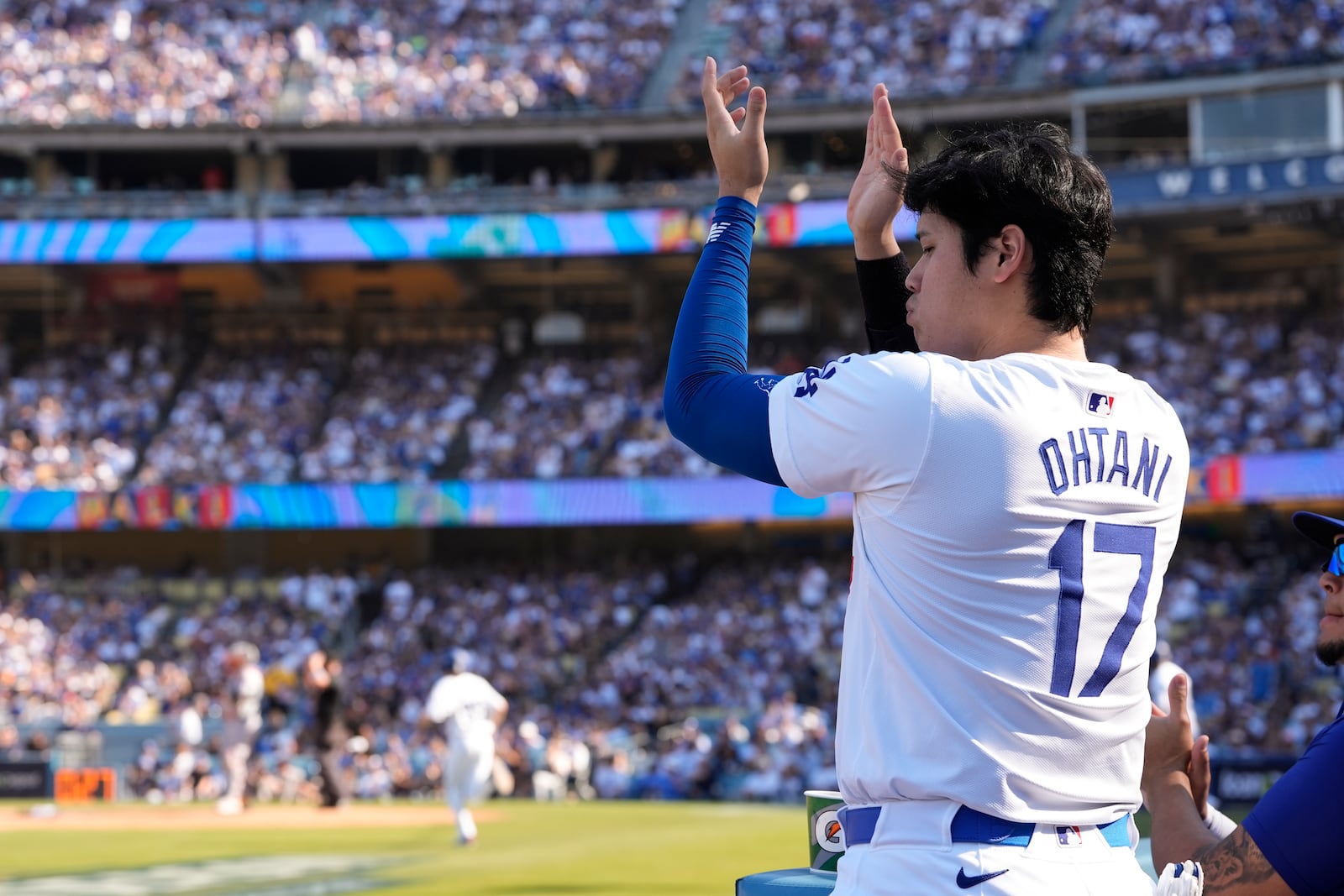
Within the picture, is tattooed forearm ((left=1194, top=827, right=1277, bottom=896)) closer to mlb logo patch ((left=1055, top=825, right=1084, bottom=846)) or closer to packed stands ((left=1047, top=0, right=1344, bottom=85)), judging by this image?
mlb logo patch ((left=1055, top=825, right=1084, bottom=846))

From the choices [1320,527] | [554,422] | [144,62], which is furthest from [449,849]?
[144,62]

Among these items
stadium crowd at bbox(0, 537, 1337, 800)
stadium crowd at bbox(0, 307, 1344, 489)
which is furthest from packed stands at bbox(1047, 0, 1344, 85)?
stadium crowd at bbox(0, 537, 1337, 800)

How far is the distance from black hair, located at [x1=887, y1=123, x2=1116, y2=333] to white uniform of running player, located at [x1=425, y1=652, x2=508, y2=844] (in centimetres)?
1501

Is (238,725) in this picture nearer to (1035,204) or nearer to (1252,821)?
→ (1252,821)

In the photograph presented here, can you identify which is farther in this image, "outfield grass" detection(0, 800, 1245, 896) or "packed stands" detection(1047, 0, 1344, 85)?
"packed stands" detection(1047, 0, 1344, 85)

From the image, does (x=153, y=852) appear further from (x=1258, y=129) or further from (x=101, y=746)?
(x=1258, y=129)

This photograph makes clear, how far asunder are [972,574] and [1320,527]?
1.65 m

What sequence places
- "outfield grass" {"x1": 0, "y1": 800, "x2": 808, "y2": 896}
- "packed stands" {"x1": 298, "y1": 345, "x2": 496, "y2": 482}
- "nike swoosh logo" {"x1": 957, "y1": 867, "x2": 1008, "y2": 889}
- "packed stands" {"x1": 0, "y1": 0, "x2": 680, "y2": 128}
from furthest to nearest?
1. "packed stands" {"x1": 0, "y1": 0, "x2": 680, "y2": 128}
2. "packed stands" {"x1": 298, "y1": 345, "x2": 496, "y2": 482}
3. "outfield grass" {"x1": 0, "y1": 800, "x2": 808, "y2": 896}
4. "nike swoosh logo" {"x1": 957, "y1": 867, "x2": 1008, "y2": 889}

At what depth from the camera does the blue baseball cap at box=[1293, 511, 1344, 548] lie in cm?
365

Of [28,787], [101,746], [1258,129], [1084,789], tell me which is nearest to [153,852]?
[28,787]

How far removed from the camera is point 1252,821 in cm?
325

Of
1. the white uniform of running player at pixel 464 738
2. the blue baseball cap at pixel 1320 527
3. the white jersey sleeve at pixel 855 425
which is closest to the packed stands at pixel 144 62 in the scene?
the white uniform of running player at pixel 464 738

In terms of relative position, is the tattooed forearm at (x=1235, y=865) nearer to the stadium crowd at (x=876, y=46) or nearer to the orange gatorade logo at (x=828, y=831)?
the orange gatorade logo at (x=828, y=831)

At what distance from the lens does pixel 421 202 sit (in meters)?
35.4
